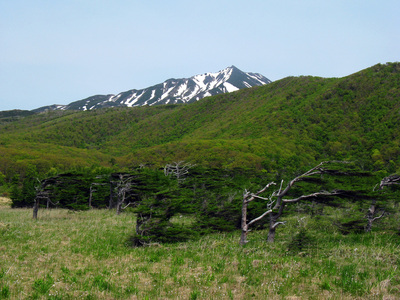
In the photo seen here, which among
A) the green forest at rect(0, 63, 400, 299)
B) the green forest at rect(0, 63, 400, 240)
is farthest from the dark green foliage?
the green forest at rect(0, 63, 400, 240)

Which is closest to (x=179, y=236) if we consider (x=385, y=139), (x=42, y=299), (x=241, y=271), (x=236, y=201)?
(x=236, y=201)

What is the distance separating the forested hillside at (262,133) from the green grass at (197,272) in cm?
3307

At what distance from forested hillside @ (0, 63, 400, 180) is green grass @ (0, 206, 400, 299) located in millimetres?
33071

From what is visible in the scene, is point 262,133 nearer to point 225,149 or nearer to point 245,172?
point 225,149

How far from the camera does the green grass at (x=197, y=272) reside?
6.21 m

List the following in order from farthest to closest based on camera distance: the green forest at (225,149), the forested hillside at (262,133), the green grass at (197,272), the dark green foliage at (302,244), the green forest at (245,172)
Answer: the forested hillside at (262,133), the green forest at (225,149), the green forest at (245,172), the dark green foliage at (302,244), the green grass at (197,272)

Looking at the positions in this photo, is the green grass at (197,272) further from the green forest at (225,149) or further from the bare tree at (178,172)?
the bare tree at (178,172)

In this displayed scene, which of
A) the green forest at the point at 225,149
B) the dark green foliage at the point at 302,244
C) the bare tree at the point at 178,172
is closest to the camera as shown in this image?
the dark green foliage at the point at 302,244

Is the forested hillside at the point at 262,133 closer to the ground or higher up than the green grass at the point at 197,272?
higher up

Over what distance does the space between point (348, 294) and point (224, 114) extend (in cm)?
13499

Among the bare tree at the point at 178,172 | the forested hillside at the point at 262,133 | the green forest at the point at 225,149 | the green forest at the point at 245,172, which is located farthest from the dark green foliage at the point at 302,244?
the forested hillside at the point at 262,133

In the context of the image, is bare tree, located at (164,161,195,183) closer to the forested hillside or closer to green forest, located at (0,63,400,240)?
green forest, located at (0,63,400,240)

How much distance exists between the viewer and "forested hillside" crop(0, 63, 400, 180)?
75.9 metres

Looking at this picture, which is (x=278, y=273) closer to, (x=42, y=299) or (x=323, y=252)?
(x=323, y=252)
